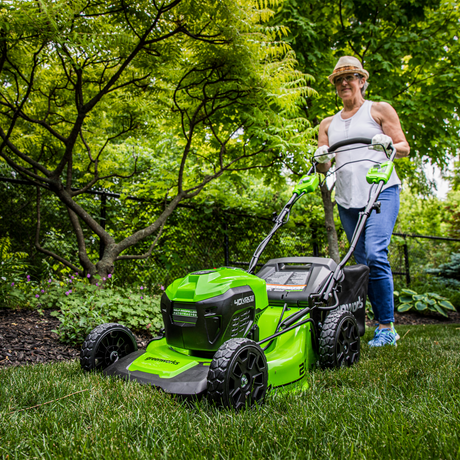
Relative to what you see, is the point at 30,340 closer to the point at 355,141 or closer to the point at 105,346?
the point at 105,346

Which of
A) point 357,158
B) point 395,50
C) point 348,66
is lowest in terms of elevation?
point 357,158

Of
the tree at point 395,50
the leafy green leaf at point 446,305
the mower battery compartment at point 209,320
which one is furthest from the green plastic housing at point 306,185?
the leafy green leaf at point 446,305

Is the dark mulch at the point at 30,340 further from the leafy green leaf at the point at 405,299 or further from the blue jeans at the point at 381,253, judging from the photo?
the leafy green leaf at the point at 405,299

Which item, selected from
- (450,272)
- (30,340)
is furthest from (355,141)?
(450,272)

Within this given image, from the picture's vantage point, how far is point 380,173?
2.68m

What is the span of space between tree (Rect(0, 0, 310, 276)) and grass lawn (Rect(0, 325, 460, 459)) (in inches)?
89.0

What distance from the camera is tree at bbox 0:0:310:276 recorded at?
318cm

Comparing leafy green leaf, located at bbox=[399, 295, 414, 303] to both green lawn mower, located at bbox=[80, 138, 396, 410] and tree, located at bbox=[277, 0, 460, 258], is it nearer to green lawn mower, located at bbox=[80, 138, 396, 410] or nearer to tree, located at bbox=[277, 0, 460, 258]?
tree, located at bbox=[277, 0, 460, 258]

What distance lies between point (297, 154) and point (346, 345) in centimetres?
253

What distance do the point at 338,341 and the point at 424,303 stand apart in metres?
4.97

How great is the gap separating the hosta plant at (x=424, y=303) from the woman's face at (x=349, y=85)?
171 inches

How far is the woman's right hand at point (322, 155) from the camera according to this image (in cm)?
302

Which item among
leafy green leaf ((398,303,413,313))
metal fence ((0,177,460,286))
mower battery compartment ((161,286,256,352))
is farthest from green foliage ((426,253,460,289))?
mower battery compartment ((161,286,256,352))

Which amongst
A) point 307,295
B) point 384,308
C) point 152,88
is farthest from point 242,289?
point 152,88
